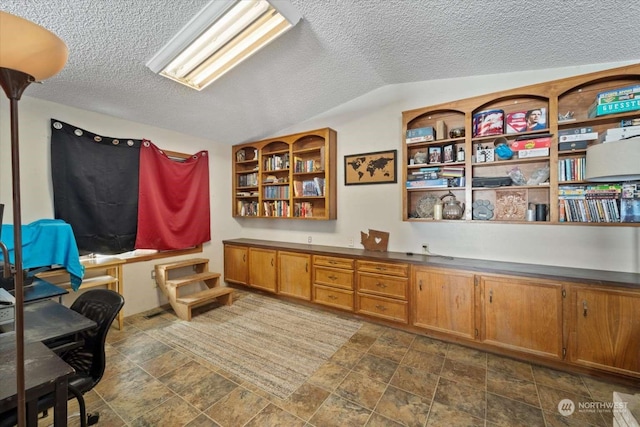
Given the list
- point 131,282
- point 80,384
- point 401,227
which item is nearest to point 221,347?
point 80,384

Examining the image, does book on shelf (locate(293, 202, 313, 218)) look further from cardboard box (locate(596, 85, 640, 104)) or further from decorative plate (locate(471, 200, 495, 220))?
cardboard box (locate(596, 85, 640, 104))

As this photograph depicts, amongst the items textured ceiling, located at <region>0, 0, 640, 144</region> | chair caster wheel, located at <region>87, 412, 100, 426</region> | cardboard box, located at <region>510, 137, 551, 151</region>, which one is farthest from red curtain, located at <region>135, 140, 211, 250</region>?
cardboard box, located at <region>510, 137, 551, 151</region>

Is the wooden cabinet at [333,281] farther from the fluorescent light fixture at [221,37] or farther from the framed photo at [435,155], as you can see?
the fluorescent light fixture at [221,37]

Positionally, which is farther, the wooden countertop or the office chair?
the wooden countertop

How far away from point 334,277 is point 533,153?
97.5 inches

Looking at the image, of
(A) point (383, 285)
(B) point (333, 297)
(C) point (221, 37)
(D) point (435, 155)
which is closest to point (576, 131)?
(D) point (435, 155)

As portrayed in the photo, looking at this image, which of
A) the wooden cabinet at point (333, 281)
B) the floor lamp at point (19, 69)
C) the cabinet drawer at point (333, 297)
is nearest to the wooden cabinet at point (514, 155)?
the wooden cabinet at point (333, 281)

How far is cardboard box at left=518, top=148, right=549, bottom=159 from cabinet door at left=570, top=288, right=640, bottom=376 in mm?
1218

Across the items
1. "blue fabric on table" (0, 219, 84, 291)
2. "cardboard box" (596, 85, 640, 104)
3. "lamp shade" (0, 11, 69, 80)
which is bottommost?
"blue fabric on table" (0, 219, 84, 291)

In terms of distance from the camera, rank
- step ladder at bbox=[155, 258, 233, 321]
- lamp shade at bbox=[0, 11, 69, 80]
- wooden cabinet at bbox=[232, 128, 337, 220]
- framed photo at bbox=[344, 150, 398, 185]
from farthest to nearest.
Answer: wooden cabinet at bbox=[232, 128, 337, 220]
framed photo at bbox=[344, 150, 398, 185]
step ladder at bbox=[155, 258, 233, 321]
lamp shade at bbox=[0, 11, 69, 80]

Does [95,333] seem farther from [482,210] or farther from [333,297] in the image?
[482,210]

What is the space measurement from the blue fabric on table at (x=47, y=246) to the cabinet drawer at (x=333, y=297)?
97.7 inches

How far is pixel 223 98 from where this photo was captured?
10.5 ft

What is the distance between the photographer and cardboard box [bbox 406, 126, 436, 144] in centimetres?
300
